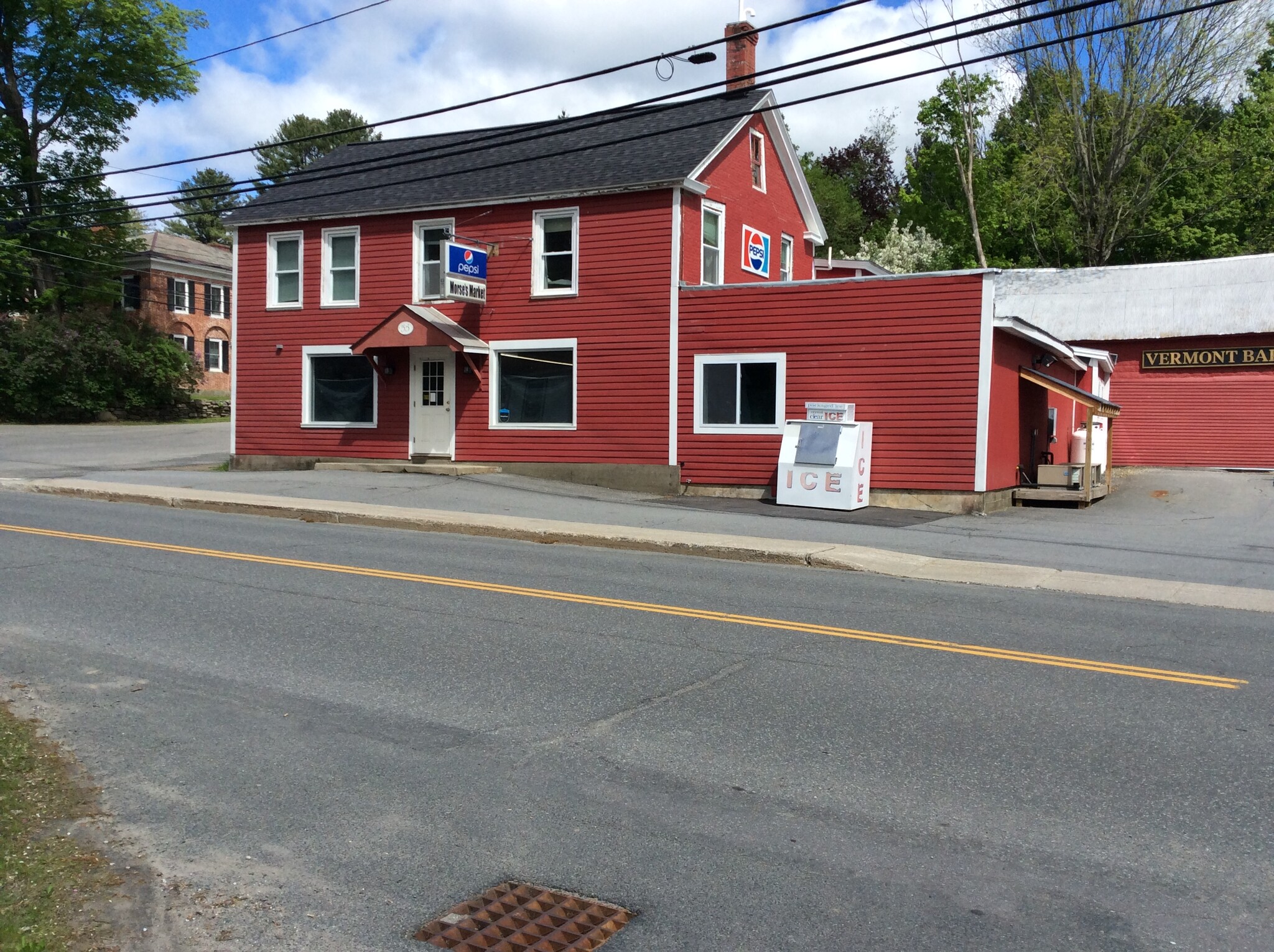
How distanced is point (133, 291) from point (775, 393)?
1719 inches

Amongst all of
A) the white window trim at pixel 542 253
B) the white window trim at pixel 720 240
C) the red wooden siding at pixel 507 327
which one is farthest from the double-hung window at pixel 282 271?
the white window trim at pixel 720 240

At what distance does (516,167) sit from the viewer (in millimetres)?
23812

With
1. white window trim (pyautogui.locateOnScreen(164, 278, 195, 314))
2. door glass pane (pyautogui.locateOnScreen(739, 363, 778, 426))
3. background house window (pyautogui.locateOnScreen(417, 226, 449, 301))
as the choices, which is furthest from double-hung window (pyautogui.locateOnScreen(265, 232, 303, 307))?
white window trim (pyautogui.locateOnScreen(164, 278, 195, 314))

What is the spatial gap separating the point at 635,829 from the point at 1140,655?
16.3ft

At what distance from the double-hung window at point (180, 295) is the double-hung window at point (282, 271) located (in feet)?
106

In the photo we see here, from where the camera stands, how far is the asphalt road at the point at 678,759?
13.6 ft

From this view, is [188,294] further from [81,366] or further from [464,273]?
[464,273]

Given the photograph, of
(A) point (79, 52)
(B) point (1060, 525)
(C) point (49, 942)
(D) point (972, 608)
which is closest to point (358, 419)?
(B) point (1060, 525)

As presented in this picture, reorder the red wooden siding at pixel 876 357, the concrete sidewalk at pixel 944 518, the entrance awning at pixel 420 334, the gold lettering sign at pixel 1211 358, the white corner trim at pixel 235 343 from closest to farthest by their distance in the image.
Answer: the concrete sidewalk at pixel 944 518, the red wooden siding at pixel 876 357, the entrance awning at pixel 420 334, the gold lettering sign at pixel 1211 358, the white corner trim at pixel 235 343

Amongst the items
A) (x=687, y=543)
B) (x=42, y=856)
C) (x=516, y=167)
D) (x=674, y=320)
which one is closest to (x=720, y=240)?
(x=674, y=320)

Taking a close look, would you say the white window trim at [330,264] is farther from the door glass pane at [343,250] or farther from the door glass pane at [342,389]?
the door glass pane at [342,389]

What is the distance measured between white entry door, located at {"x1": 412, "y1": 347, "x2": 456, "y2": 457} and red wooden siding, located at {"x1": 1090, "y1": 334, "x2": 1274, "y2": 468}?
53.9ft

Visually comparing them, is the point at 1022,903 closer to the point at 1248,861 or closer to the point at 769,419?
the point at 1248,861

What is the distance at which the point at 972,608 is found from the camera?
392 inches
